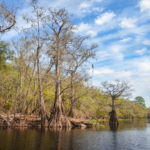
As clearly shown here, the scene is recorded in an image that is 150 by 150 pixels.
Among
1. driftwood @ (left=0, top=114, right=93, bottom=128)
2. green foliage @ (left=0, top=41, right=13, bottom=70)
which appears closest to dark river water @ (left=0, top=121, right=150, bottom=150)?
driftwood @ (left=0, top=114, right=93, bottom=128)

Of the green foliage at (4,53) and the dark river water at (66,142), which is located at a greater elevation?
the green foliage at (4,53)

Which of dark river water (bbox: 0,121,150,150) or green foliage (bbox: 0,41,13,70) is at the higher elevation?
green foliage (bbox: 0,41,13,70)

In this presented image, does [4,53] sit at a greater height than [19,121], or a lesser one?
greater

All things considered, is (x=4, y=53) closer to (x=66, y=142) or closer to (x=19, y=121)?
(x=19, y=121)

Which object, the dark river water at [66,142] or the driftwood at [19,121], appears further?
the driftwood at [19,121]

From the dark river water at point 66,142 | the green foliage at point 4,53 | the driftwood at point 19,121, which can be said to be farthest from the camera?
the driftwood at point 19,121

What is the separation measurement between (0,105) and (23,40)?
9746mm

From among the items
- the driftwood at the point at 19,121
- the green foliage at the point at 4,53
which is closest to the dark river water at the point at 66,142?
the driftwood at the point at 19,121

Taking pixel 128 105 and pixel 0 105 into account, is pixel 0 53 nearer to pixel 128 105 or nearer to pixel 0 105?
pixel 0 105

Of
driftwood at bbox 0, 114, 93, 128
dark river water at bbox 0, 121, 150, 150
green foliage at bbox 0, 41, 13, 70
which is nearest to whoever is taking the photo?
dark river water at bbox 0, 121, 150, 150

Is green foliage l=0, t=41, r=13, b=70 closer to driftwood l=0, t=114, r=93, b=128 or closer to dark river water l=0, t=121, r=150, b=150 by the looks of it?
driftwood l=0, t=114, r=93, b=128

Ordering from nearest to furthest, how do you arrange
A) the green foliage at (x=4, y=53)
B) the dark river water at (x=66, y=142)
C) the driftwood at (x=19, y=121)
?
the dark river water at (x=66, y=142)
the green foliage at (x=4, y=53)
the driftwood at (x=19, y=121)

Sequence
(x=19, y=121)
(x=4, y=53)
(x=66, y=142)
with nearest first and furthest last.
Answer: (x=66, y=142)
(x=4, y=53)
(x=19, y=121)

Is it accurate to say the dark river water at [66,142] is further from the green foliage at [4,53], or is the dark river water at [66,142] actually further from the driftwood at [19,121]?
the green foliage at [4,53]
